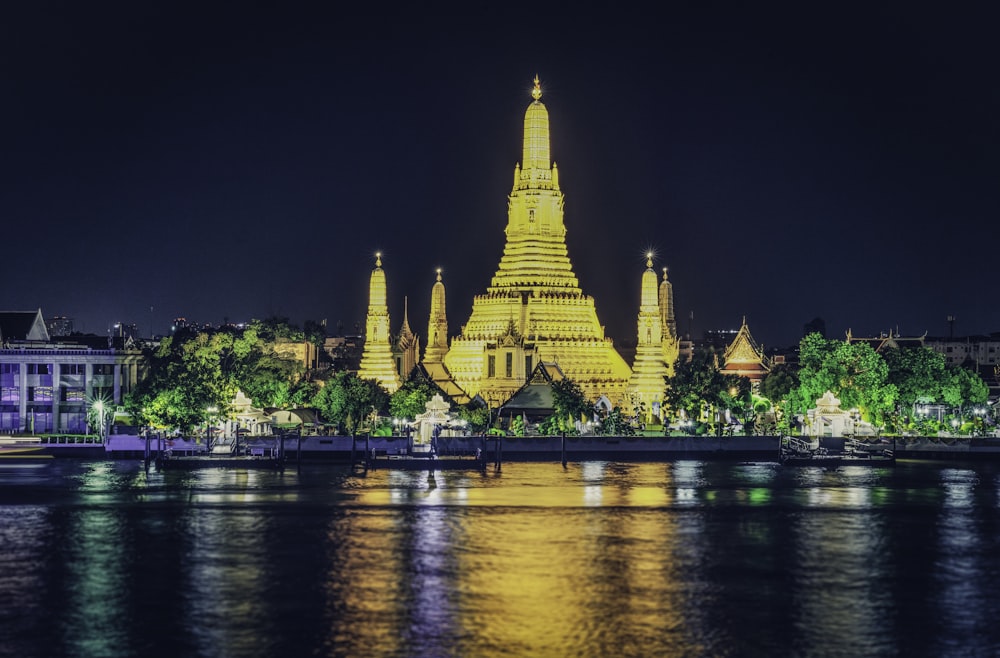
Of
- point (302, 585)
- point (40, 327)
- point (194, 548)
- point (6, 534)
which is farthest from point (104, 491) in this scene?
point (40, 327)

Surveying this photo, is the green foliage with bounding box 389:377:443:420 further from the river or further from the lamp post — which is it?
the river

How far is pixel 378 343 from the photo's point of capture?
126 m

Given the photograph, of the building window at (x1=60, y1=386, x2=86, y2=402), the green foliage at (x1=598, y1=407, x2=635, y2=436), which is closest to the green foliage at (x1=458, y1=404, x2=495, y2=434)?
the green foliage at (x1=598, y1=407, x2=635, y2=436)

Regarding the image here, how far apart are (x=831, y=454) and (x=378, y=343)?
3743 centimetres

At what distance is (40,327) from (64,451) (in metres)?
30.9

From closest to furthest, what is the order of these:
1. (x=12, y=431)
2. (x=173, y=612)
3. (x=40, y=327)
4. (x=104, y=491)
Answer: (x=173, y=612) → (x=104, y=491) → (x=12, y=431) → (x=40, y=327)

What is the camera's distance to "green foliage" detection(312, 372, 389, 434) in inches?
4500

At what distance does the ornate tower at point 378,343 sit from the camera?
125 m

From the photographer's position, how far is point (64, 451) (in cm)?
10475

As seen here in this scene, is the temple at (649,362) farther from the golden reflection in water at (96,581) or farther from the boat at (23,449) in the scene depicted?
the golden reflection in water at (96,581)

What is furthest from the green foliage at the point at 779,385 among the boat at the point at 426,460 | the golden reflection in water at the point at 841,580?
the golden reflection in water at the point at 841,580

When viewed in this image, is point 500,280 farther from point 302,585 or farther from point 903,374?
point 302,585

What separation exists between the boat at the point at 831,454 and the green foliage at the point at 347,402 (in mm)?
28444

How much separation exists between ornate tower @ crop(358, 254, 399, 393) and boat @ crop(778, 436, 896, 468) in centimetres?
3190
